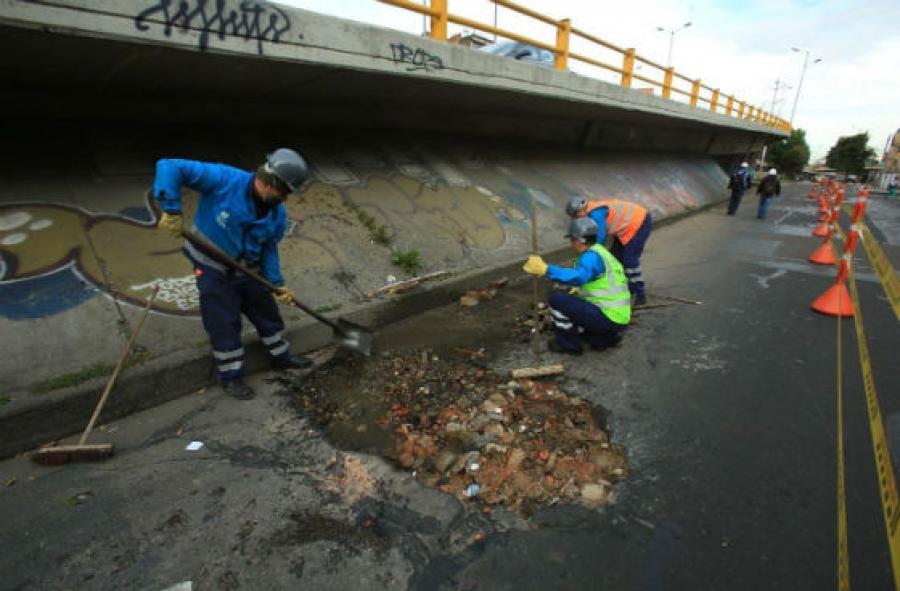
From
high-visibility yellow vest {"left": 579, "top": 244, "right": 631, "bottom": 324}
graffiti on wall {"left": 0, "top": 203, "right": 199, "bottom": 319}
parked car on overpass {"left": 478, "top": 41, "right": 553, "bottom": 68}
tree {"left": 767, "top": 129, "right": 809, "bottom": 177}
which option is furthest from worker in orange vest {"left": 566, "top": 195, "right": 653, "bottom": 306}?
tree {"left": 767, "top": 129, "right": 809, "bottom": 177}

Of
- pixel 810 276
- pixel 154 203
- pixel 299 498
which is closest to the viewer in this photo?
pixel 299 498

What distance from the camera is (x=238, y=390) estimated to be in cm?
343

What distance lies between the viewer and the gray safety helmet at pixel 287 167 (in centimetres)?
302

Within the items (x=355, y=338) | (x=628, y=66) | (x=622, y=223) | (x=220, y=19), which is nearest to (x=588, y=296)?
(x=622, y=223)

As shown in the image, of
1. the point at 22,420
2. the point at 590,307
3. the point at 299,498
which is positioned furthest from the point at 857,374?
the point at 22,420

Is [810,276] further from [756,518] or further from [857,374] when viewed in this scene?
[756,518]

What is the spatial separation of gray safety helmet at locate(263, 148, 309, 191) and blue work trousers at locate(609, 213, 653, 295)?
3918 millimetres

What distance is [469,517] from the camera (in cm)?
232

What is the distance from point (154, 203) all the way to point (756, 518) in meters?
5.48

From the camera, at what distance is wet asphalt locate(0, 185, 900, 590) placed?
6.63 feet

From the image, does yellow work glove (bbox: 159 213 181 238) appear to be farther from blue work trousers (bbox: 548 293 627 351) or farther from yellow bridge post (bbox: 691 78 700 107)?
yellow bridge post (bbox: 691 78 700 107)

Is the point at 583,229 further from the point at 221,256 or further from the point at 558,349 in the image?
the point at 221,256

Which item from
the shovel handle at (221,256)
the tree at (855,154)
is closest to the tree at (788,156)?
the tree at (855,154)

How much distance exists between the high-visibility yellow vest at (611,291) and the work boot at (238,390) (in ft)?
9.96
